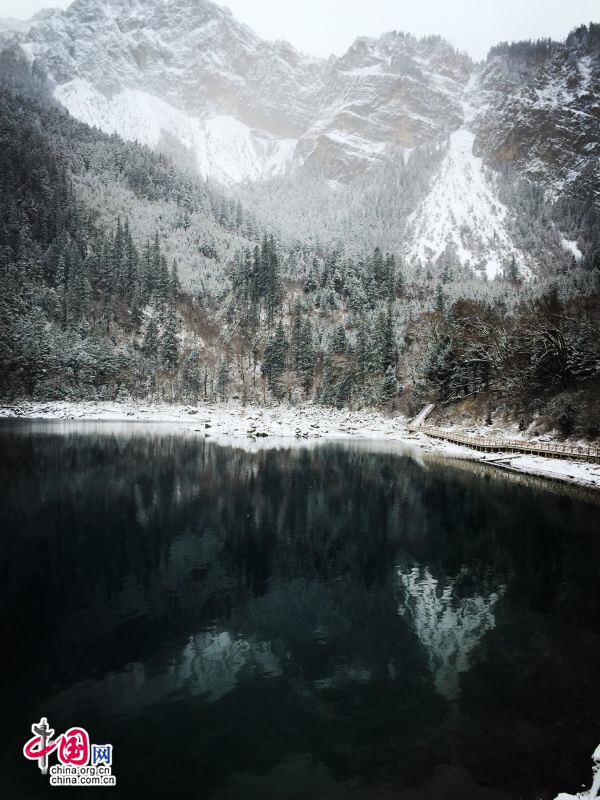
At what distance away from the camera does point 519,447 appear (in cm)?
5809

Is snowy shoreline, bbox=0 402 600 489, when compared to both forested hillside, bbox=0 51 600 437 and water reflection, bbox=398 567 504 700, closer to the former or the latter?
forested hillside, bbox=0 51 600 437

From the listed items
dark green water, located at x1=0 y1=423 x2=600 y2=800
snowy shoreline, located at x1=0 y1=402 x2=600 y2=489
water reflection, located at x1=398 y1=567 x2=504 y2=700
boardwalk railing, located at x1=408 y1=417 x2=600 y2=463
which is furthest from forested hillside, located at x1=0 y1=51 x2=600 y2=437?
water reflection, located at x1=398 y1=567 x2=504 y2=700

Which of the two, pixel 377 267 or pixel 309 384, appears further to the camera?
pixel 377 267

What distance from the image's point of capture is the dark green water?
10.5 metres

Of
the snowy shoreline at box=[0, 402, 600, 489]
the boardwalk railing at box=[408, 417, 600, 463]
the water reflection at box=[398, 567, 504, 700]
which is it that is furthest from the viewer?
the snowy shoreline at box=[0, 402, 600, 489]

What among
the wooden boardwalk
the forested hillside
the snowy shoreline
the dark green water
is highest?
the forested hillside

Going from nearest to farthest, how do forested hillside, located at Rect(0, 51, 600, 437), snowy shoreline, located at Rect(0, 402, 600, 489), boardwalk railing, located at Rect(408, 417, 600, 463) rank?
boardwalk railing, located at Rect(408, 417, 600, 463), snowy shoreline, located at Rect(0, 402, 600, 489), forested hillside, located at Rect(0, 51, 600, 437)

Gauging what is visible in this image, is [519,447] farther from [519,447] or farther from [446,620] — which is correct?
[446,620]

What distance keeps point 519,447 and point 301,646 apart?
49.5m

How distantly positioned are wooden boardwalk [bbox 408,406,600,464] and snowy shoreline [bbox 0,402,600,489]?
1.03m

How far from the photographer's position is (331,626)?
1717 cm

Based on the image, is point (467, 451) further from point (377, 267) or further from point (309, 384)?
point (377, 267)

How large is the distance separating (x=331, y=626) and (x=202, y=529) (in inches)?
483

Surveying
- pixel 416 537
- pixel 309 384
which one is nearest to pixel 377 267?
pixel 309 384
